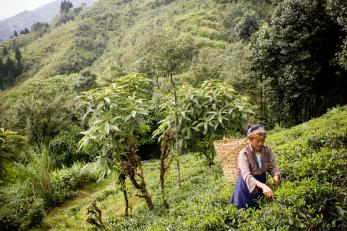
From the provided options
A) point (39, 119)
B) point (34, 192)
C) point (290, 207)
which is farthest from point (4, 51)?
point (290, 207)

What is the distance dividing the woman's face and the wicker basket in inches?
34.3

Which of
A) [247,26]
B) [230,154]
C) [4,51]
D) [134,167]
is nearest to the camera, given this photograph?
[230,154]

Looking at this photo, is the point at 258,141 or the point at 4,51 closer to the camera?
the point at 258,141

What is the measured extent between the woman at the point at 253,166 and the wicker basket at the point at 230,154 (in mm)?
842

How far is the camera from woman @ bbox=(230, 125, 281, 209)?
441cm

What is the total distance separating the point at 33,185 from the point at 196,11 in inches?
2219

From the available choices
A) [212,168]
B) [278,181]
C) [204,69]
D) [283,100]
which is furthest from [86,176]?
[204,69]

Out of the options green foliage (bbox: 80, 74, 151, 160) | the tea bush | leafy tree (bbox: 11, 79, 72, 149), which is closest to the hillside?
the tea bush

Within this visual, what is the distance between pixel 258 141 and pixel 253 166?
1.08 feet

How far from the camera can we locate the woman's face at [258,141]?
444 centimetres

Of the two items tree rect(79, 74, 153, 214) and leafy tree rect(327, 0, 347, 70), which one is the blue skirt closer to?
tree rect(79, 74, 153, 214)

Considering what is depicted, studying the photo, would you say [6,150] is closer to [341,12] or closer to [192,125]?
[192,125]

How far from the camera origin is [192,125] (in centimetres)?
696

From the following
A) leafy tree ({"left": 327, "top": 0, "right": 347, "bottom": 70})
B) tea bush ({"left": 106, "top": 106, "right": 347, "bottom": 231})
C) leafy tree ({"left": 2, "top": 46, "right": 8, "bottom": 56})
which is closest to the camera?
tea bush ({"left": 106, "top": 106, "right": 347, "bottom": 231})
